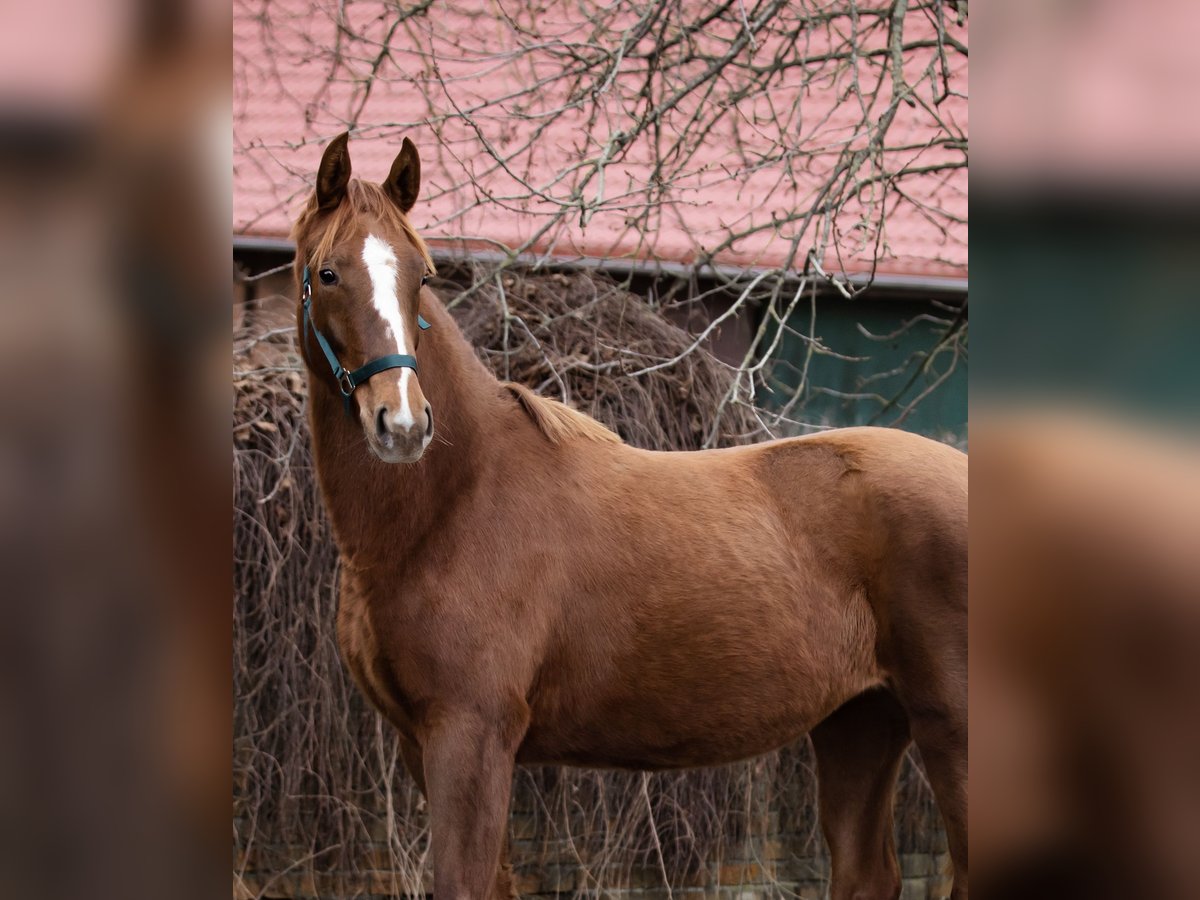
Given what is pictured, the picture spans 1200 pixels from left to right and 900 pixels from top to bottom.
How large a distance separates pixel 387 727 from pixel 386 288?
7.57 ft

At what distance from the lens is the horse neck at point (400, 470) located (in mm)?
2912

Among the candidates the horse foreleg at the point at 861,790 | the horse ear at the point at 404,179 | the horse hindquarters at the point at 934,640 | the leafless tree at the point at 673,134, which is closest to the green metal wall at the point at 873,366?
the leafless tree at the point at 673,134

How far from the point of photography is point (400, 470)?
2.92 m

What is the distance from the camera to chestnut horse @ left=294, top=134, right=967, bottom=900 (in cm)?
276

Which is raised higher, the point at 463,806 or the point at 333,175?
the point at 333,175

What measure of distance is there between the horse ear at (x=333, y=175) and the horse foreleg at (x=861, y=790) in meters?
2.08

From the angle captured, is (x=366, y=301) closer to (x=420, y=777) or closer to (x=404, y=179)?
(x=404, y=179)

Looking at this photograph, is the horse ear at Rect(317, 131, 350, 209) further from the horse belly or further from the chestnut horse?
the horse belly

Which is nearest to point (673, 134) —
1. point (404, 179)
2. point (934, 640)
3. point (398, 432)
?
point (404, 179)

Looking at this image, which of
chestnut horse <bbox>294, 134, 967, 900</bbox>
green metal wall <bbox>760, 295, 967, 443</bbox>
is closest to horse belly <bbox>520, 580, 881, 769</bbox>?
chestnut horse <bbox>294, 134, 967, 900</bbox>
